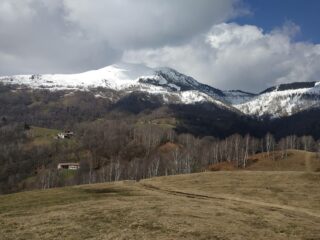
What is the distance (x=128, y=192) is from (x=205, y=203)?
20.1 metres

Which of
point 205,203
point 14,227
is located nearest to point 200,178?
point 205,203

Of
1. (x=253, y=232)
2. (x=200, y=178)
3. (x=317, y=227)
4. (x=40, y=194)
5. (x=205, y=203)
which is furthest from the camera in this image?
(x=200, y=178)

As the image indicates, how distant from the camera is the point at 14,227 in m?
48.6

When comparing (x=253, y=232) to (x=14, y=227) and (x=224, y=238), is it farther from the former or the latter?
(x=14, y=227)

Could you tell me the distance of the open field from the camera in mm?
45438

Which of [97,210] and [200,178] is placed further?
[200,178]

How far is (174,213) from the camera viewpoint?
5559 centimetres

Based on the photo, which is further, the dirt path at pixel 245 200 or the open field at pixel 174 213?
the dirt path at pixel 245 200

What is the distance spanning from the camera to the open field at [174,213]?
149ft

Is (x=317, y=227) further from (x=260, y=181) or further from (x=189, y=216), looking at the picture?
(x=260, y=181)

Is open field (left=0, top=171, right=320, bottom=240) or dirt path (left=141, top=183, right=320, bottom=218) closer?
open field (left=0, top=171, right=320, bottom=240)

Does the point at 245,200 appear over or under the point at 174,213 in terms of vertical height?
under

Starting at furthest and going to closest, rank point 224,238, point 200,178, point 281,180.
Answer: point 200,178
point 281,180
point 224,238

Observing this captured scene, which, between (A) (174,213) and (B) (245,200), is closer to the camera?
(A) (174,213)
